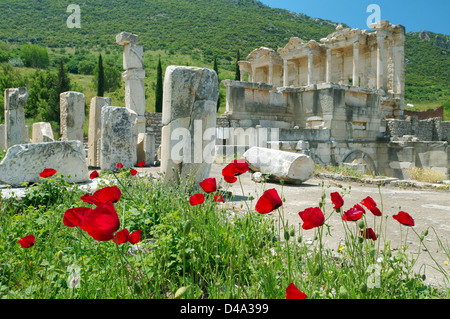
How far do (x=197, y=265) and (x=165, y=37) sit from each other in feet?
198

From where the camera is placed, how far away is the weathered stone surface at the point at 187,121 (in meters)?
4.99

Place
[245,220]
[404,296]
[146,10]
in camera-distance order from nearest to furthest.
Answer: [404,296] < [245,220] < [146,10]

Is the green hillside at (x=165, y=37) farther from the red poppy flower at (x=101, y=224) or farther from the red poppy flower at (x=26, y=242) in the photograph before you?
the red poppy flower at (x=101, y=224)

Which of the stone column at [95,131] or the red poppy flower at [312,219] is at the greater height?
the stone column at [95,131]

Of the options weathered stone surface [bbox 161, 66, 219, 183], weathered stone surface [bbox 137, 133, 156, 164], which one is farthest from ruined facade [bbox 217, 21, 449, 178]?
weathered stone surface [bbox 161, 66, 219, 183]

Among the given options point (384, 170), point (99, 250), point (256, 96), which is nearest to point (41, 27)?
point (256, 96)

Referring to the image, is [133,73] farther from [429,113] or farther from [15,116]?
[429,113]

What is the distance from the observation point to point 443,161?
40.9 ft

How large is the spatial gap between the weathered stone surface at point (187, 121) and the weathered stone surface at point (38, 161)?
4.76 ft

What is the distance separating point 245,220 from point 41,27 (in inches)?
2549

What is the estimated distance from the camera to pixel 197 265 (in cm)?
207

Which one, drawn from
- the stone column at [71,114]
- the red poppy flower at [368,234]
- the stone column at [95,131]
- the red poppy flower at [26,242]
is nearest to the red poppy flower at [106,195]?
the red poppy flower at [26,242]
